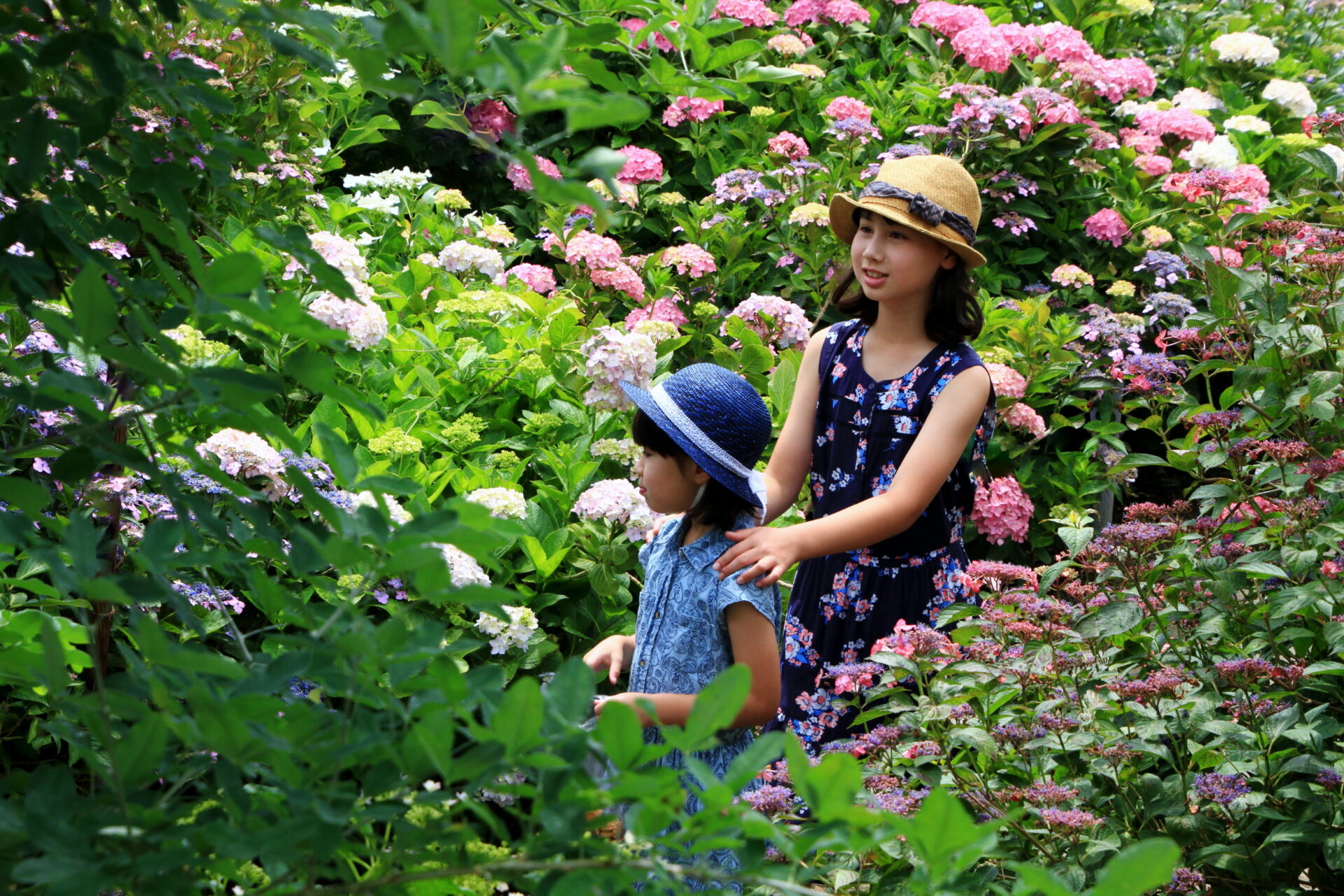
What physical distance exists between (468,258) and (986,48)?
2295 millimetres

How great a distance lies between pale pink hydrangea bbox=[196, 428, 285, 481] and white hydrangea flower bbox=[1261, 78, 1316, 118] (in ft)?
16.7

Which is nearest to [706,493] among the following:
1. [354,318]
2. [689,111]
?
[354,318]

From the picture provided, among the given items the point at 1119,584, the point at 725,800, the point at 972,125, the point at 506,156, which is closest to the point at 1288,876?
the point at 1119,584

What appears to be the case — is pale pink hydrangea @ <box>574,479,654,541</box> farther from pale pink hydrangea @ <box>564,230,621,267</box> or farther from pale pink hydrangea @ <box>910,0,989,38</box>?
pale pink hydrangea @ <box>910,0,989,38</box>

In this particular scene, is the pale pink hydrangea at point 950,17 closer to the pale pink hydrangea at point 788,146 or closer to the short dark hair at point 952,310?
the pale pink hydrangea at point 788,146

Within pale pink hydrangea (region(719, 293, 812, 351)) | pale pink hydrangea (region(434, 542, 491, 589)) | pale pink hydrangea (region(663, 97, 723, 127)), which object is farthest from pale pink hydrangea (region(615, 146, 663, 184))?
pale pink hydrangea (region(434, 542, 491, 589))

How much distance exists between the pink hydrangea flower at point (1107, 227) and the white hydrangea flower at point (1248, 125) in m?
1.00

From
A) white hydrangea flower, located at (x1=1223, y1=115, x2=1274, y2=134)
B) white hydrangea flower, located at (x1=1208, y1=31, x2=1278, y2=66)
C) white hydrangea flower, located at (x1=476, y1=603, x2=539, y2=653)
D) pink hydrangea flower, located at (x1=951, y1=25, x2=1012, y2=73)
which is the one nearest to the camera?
white hydrangea flower, located at (x1=476, y1=603, x2=539, y2=653)

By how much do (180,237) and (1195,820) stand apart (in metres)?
1.56

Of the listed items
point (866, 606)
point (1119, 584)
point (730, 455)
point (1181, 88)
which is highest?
point (1181, 88)

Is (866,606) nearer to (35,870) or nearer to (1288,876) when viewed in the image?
(1288,876)

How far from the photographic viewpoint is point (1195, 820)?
178 centimetres

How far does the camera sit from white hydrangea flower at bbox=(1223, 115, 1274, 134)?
5.28 meters

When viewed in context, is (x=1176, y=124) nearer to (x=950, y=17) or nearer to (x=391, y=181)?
(x=950, y=17)
